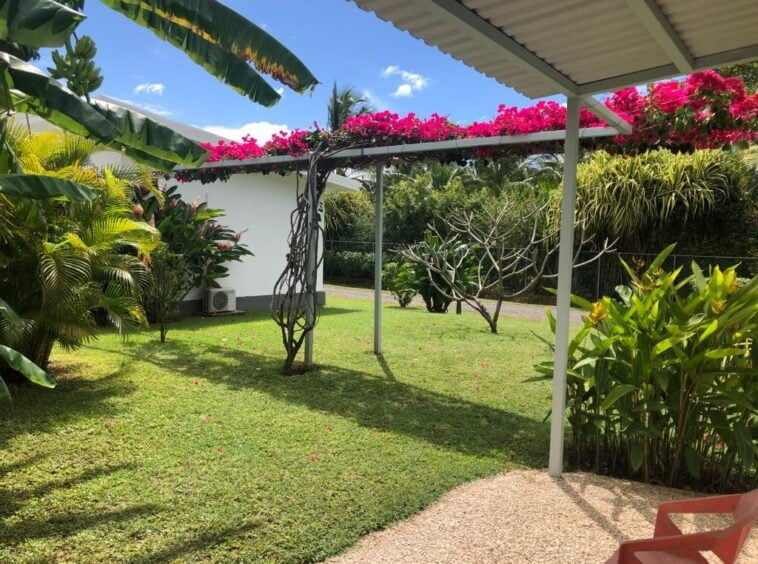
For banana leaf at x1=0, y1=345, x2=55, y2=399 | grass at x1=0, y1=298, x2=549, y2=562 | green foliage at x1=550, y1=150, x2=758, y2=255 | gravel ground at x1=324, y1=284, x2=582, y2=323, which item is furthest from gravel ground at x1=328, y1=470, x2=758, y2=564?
green foliage at x1=550, y1=150, x2=758, y2=255

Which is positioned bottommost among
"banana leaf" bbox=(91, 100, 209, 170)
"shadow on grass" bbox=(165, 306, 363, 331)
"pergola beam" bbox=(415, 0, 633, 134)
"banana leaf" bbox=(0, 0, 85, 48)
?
"shadow on grass" bbox=(165, 306, 363, 331)

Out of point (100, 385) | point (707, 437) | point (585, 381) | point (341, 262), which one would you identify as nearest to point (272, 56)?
point (585, 381)

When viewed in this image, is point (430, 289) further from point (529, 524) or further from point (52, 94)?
point (52, 94)

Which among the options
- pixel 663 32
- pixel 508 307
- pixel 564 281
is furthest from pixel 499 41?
pixel 508 307

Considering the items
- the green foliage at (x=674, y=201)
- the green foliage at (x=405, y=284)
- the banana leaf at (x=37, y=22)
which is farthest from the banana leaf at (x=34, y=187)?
the green foliage at (x=674, y=201)

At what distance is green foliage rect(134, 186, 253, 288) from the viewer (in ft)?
34.1

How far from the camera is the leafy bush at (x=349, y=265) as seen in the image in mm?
22562

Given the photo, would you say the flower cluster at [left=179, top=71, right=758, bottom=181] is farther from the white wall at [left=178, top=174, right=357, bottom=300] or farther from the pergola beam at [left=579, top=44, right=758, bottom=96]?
the white wall at [left=178, top=174, right=357, bottom=300]

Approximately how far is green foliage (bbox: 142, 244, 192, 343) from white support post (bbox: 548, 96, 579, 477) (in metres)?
6.07

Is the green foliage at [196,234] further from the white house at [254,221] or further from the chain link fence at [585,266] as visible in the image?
the chain link fence at [585,266]

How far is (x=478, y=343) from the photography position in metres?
9.20

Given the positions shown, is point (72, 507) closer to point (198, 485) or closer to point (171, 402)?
point (198, 485)

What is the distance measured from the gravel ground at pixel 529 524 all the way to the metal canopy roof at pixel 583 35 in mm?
2771

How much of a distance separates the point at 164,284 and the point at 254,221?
14.9 feet
